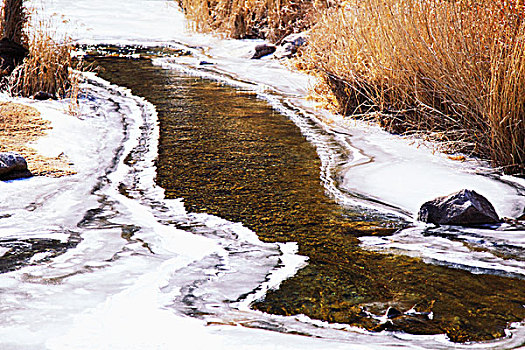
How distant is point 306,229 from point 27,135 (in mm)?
2733

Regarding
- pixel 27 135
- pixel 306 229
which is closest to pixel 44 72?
pixel 27 135

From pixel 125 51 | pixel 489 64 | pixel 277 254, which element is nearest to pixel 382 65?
pixel 489 64

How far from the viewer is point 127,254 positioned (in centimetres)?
278

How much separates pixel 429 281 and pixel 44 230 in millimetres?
1893

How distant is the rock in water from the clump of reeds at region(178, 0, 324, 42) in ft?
20.6

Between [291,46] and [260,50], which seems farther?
[260,50]

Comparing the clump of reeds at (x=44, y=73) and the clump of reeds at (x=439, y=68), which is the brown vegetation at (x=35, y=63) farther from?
the clump of reeds at (x=439, y=68)

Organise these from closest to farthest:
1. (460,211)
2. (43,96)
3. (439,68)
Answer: (460,211), (439,68), (43,96)

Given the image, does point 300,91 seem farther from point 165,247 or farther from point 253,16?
point 253,16

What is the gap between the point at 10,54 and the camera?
6.52 metres

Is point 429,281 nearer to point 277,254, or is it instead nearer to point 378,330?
point 378,330

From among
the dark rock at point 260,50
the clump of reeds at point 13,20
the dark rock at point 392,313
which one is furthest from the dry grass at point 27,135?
the dark rock at point 260,50

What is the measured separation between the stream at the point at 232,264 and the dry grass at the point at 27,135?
0.66 feet

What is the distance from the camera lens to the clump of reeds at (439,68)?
389 cm
